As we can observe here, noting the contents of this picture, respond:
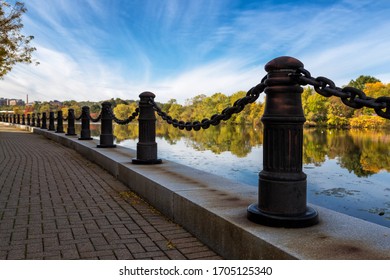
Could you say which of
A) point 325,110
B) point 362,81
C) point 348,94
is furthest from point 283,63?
point 362,81

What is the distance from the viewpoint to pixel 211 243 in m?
3.50

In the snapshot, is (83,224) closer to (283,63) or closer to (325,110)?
(283,63)

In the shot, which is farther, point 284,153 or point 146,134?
point 146,134

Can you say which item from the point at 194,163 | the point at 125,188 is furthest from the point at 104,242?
the point at 194,163

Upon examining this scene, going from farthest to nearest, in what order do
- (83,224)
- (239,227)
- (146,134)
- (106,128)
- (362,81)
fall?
1. (362,81)
2. (106,128)
3. (146,134)
4. (83,224)
5. (239,227)

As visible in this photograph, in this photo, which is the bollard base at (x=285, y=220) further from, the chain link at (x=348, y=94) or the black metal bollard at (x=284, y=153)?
the chain link at (x=348, y=94)

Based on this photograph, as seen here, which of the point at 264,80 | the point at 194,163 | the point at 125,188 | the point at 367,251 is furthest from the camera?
the point at 194,163

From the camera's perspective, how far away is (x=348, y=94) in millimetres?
2715

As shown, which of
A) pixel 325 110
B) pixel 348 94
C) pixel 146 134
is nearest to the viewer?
pixel 348 94

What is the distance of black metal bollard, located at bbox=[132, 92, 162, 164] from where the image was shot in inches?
267

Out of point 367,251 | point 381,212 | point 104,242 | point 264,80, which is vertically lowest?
point 381,212

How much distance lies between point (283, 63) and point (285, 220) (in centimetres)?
125
